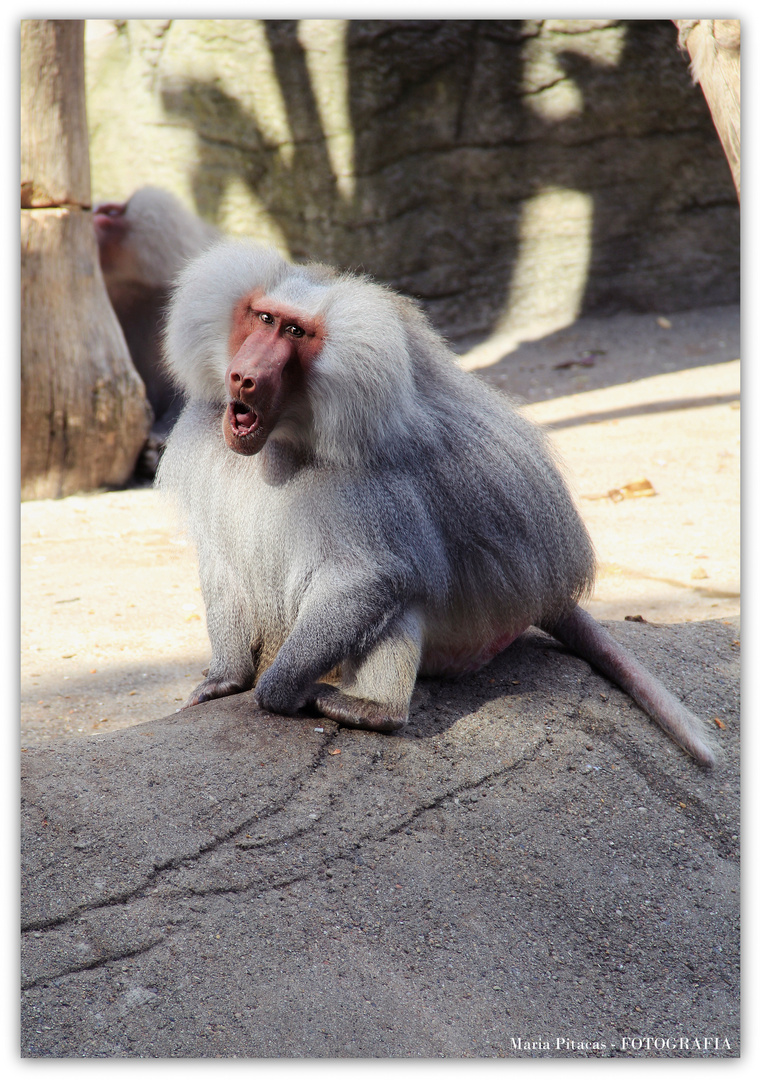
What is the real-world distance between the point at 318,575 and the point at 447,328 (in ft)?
17.8

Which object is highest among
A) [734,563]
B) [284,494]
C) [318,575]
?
[284,494]

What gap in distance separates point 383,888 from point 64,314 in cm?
365

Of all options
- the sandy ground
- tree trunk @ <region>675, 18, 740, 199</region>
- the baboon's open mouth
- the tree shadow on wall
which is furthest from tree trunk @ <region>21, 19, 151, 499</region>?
the baboon's open mouth

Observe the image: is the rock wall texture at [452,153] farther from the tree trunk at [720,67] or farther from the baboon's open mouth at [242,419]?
the baboon's open mouth at [242,419]

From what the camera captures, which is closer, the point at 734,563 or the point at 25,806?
the point at 25,806

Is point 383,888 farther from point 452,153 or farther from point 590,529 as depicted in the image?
point 452,153

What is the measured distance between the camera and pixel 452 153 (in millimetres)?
6711

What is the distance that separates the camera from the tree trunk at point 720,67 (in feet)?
8.62

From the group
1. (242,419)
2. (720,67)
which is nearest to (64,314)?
(242,419)

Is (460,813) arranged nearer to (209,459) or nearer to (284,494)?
(284,494)

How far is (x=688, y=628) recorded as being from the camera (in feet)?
9.86

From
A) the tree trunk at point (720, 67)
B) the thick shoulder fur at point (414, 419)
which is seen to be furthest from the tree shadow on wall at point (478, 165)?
the thick shoulder fur at point (414, 419)

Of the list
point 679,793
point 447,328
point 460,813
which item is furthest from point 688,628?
point 447,328

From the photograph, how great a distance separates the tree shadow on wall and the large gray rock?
17.1ft
